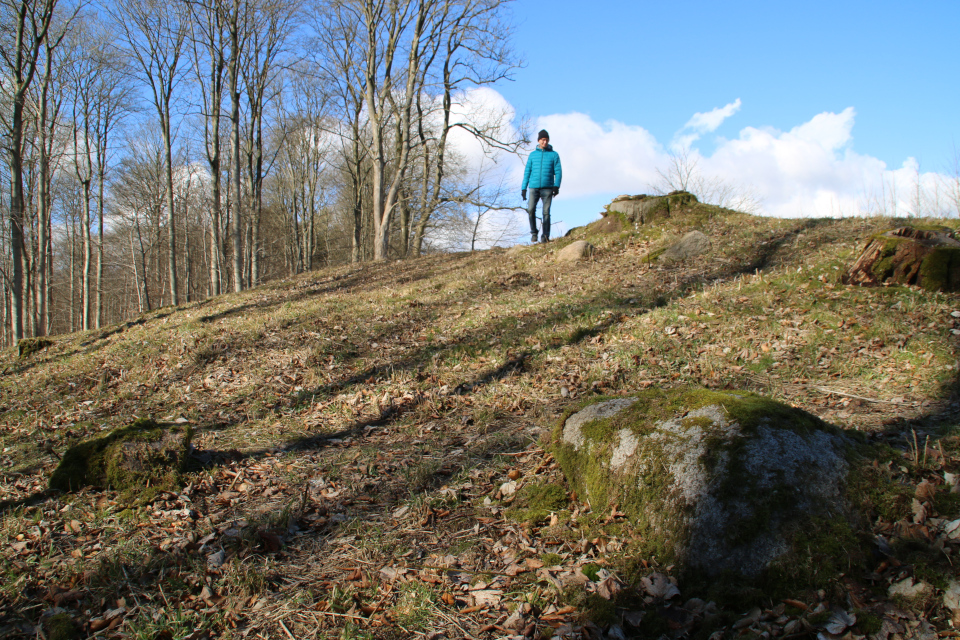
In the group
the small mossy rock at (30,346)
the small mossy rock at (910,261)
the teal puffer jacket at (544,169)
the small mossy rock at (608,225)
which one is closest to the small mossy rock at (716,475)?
the small mossy rock at (910,261)

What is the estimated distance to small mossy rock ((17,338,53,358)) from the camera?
11.5 metres

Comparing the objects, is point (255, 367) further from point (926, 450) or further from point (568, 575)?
point (926, 450)

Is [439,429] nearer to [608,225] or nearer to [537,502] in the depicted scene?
[537,502]

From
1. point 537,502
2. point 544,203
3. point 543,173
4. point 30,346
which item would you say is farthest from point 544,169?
point 30,346

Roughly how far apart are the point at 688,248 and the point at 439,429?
7.38 m

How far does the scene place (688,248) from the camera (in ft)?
34.2

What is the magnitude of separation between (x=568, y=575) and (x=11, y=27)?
19847 millimetres

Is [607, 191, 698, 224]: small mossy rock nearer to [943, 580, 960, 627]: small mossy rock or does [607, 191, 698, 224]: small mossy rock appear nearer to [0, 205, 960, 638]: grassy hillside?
[0, 205, 960, 638]: grassy hillside

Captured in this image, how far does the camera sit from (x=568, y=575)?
292 cm

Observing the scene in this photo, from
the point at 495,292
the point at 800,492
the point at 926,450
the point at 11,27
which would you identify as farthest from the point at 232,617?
the point at 11,27

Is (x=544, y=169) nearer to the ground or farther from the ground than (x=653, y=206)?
farther from the ground

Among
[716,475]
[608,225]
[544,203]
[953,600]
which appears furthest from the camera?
[608,225]

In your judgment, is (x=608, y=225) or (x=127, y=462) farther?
(x=608, y=225)

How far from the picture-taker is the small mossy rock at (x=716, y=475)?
9.04 feet
